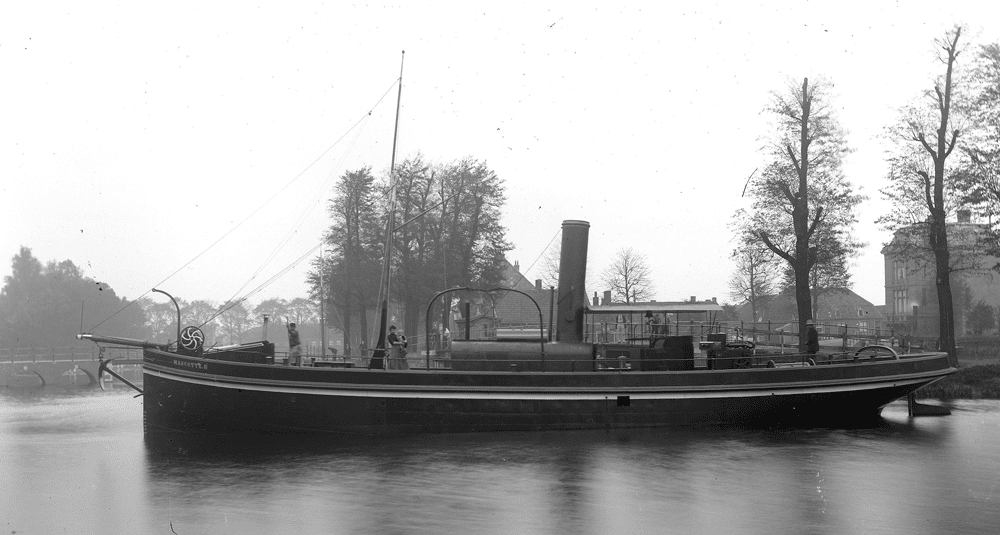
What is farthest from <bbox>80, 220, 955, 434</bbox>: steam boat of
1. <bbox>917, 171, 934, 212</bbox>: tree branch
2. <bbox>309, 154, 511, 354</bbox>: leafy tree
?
<bbox>309, 154, 511, 354</bbox>: leafy tree

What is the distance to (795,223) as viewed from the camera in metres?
33.8

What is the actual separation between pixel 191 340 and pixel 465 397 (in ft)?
22.7

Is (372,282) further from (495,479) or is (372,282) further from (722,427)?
(495,479)

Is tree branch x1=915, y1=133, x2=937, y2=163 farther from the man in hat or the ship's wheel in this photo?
the ship's wheel

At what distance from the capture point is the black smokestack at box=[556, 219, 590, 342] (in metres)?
21.4

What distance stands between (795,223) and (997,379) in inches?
366

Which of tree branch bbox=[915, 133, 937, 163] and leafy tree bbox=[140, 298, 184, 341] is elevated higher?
tree branch bbox=[915, 133, 937, 163]

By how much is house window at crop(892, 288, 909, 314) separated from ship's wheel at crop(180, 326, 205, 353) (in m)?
78.3

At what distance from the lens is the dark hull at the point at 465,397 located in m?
19.7

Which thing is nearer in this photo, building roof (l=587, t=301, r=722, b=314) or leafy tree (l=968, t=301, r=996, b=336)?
building roof (l=587, t=301, r=722, b=314)

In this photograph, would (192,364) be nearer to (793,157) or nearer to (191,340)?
(191,340)

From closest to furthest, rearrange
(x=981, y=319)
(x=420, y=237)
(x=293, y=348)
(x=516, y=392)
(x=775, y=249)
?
(x=516, y=392) → (x=293, y=348) → (x=775, y=249) → (x=420, y=237) → (x=981, y=319)

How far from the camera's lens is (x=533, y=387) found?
1997 cm

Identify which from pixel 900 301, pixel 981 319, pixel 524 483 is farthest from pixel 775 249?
pixel 900 301
